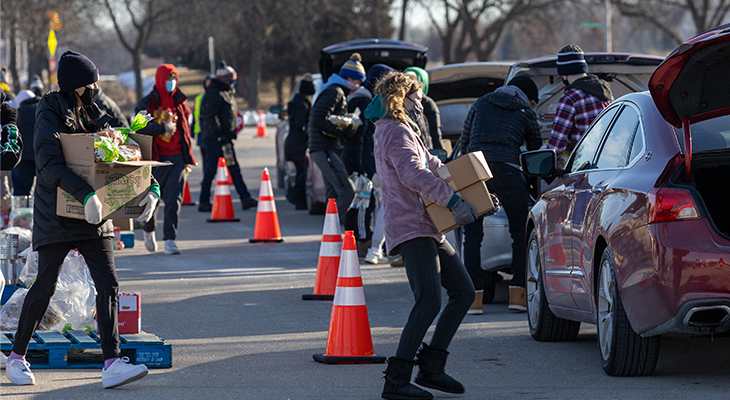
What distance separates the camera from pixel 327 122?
1086 centimetres

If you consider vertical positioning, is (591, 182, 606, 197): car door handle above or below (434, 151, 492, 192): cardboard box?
below

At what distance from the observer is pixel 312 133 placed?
36.6ft

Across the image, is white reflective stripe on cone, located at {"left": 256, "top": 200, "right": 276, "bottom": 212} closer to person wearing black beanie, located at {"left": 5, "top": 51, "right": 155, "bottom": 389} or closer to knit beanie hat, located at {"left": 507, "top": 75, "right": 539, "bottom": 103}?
knit beanie hat, located at {"left": 507, "top": 75, "right": 539, "bottom": 103}

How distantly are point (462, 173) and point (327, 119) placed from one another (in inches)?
219

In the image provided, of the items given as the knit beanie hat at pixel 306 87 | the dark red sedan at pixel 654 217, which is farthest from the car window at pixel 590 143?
A: the knit beanie hat at pixel 306 87

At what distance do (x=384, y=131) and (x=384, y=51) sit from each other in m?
10.5

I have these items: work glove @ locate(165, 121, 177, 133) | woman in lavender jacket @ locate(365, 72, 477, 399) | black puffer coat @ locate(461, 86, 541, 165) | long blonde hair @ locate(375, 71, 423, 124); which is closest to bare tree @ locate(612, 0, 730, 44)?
work glove @ locate(165, 121, 177, 133)

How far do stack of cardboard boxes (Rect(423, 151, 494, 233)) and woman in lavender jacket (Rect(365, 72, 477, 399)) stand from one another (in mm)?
63

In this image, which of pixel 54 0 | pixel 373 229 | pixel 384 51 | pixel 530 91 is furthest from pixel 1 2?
pixel 530 91

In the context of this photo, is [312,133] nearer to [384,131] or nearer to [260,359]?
[260,359]

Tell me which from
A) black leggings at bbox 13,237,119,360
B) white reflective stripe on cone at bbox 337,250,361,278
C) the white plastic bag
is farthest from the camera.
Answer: the white plastic bag

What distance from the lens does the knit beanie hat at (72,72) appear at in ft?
18.6

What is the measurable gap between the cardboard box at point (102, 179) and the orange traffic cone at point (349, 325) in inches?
55.5

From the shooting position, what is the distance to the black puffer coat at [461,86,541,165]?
26.3ft
